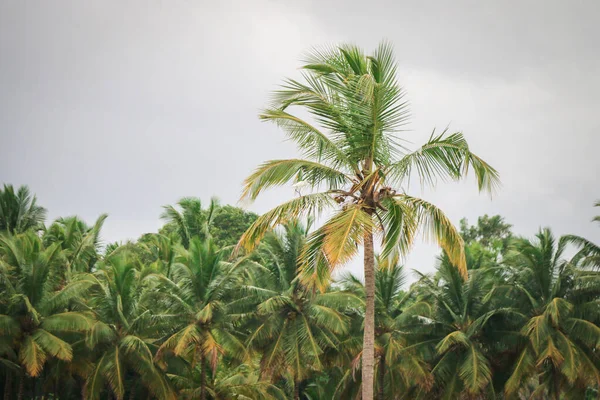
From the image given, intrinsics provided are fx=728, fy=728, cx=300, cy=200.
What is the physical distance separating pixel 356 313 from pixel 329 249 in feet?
61.0

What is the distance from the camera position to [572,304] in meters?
26.2

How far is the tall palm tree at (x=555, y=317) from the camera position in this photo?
25016mm

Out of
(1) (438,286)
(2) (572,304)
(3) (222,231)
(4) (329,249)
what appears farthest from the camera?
(3) (222,231)

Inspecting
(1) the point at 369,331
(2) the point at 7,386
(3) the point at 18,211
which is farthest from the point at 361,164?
(3) the point at 18,211

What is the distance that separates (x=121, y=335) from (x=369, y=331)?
16.2 m

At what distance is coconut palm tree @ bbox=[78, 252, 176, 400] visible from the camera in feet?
82.6

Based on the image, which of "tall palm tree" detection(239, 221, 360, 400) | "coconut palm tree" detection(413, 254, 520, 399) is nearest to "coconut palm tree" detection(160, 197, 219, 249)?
"tall palm tree" detection(239, 221, 360, 400)

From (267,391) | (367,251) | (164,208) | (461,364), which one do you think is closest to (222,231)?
(164,208)

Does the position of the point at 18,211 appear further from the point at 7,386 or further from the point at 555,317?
the point at 555,317

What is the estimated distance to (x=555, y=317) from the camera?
953 inches

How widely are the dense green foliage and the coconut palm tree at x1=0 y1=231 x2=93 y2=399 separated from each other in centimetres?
5

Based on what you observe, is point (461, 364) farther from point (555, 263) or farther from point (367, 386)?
point (367, 386)

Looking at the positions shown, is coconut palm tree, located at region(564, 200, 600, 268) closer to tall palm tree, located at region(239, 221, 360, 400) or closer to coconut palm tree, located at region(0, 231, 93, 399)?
tall palm tree, located at region(239, 221, 360, 400)

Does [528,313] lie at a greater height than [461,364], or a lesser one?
greater
